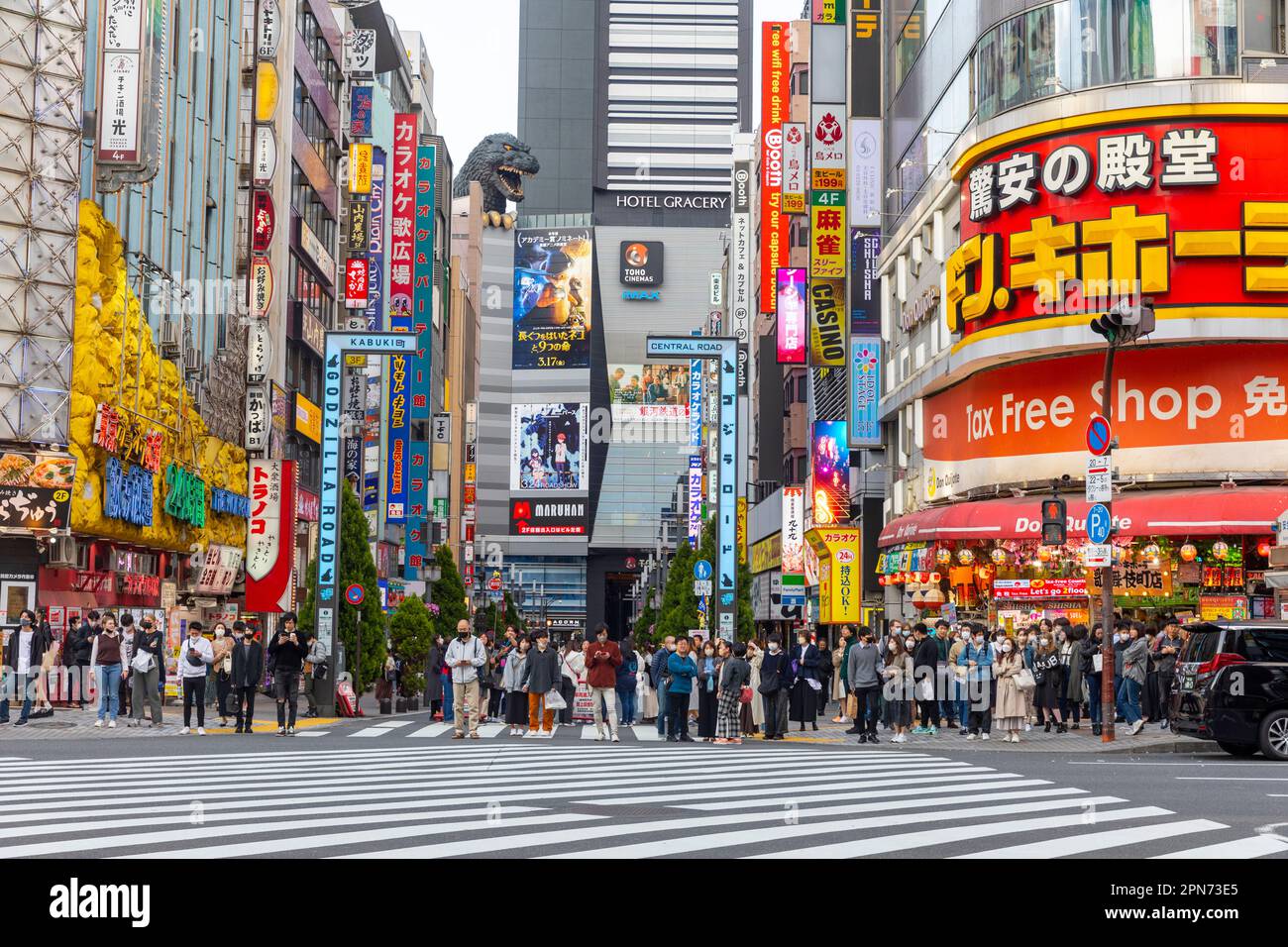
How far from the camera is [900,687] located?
26641 mm

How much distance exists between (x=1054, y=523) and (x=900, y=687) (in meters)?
3.96

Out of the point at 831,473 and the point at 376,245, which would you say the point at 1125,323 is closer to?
the point at 831,473

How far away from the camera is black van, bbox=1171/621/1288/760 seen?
20.6 metres

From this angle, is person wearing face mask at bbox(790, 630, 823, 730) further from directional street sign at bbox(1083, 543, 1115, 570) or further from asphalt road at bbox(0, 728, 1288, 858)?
asphalt road at bbox(0, 728, 1288, 858)

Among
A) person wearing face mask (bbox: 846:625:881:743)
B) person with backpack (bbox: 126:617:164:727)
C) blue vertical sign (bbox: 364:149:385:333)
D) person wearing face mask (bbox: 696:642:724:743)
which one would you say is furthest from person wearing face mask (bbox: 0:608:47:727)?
blue vertical sign (bbox: 364:149:385:333)

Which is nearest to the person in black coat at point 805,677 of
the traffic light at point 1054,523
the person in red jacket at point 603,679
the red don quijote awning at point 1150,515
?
the person in red jacket at point 603,679

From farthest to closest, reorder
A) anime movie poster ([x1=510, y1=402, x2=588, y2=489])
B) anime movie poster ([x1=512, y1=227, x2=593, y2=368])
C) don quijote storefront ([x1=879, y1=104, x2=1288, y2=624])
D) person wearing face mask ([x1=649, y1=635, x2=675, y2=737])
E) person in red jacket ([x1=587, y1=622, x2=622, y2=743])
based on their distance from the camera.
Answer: anime movie poster ([x1=512, y1=227, x2=593, y2=368]), anime movie poster ([x1=510, y1=402, x2=588, y2=489]), don quijote storefront ([x1=879, y1=104, x2=1288, y2=624]), person wearing face mask ([x1=649, y1=635, x2=675, y2=737]), person in red jacket ([x1=587, y1=622, x2=622, y2=743])

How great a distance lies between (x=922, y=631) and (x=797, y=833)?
19733 millimetres

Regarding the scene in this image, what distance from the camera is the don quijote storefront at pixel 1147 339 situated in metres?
33.4

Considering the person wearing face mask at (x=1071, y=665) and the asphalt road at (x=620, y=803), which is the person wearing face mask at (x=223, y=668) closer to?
the asphalt road at (x=620, y=803)

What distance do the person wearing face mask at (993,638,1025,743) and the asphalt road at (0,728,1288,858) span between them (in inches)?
125

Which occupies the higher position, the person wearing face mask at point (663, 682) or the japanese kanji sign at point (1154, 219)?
the japanese kanji sign at point (1154, 219)

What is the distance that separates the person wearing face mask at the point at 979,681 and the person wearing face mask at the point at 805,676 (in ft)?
9.31

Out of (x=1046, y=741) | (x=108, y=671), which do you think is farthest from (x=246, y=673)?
(x=1046, y=741)
